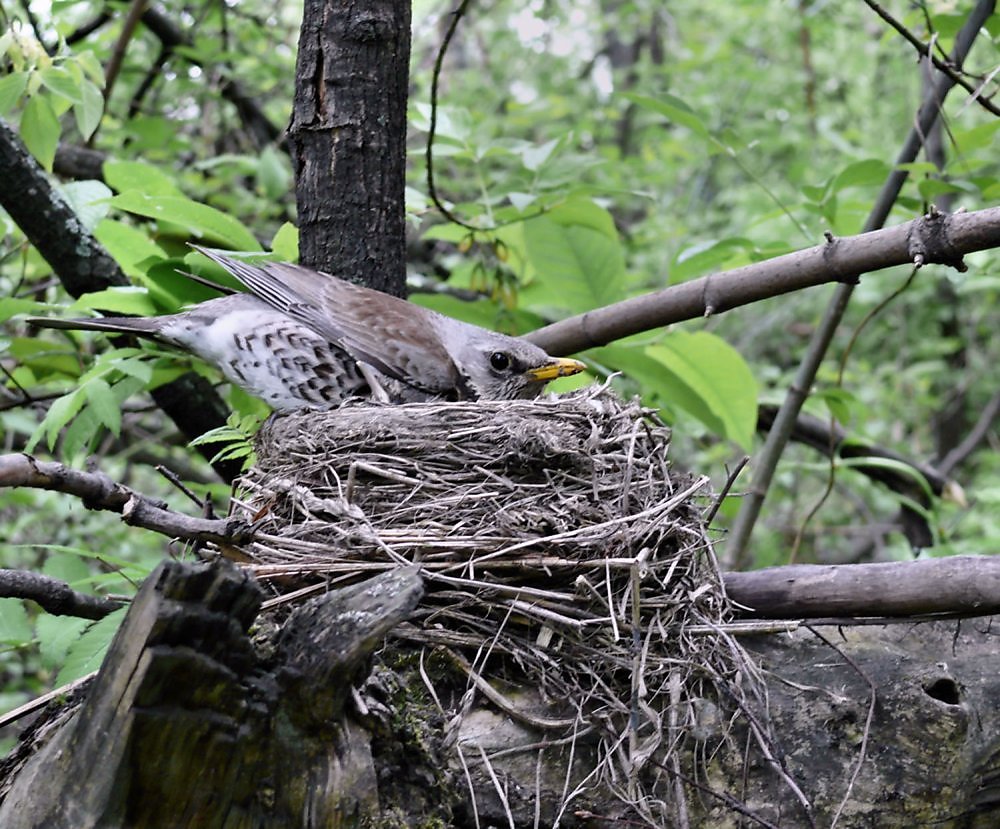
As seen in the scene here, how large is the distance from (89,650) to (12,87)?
1.45 meters

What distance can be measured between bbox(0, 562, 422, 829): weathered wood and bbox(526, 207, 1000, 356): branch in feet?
4.83

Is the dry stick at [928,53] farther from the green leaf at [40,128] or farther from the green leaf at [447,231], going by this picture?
the green leaf at [40,128]

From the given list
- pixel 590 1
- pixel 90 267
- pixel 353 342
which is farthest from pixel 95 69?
pixel 590 1

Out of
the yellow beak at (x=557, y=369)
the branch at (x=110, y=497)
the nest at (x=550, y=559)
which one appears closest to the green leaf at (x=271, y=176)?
the yellow beak at (x=557, y=369)

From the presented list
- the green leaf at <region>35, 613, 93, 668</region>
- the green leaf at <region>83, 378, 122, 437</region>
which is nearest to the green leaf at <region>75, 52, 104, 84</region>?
the green leaf at <region>83, 378, 122, 437</region>

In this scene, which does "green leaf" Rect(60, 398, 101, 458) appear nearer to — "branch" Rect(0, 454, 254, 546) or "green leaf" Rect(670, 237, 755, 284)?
"branch" Rect(0, 454, 254, 546)

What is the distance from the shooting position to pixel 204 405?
3.73 metres

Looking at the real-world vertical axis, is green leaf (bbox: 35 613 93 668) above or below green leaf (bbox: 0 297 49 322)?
below

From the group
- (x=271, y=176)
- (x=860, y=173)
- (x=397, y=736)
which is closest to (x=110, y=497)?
(x=397, y=736)

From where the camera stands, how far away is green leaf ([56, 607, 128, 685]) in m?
2.44

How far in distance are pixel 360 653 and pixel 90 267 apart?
2.22m

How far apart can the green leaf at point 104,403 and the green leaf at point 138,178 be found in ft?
2.33

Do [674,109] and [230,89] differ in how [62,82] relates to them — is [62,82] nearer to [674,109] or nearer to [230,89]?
[674,109]

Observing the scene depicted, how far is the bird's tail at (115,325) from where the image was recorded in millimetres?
3250
